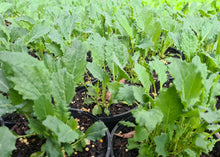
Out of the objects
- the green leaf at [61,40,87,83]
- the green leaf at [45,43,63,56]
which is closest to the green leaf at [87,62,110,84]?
the green leaf at [61,40,87,83]

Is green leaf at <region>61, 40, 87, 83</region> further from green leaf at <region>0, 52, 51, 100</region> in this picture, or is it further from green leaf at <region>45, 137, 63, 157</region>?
green leaf at <region>45, 137, 63, 157</region>

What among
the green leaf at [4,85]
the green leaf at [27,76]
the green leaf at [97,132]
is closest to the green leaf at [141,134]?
the green leaf at [97,132]

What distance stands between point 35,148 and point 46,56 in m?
0.38

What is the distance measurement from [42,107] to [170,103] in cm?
40

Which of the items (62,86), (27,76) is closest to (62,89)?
(62,86)

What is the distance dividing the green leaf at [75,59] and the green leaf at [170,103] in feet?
1.04

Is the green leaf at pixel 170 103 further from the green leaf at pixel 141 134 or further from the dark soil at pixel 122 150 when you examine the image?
the dark soil at pixel 122 150

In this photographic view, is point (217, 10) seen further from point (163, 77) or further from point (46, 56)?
point (46, 56)

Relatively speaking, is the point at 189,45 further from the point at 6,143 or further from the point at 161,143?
the point at 6,143

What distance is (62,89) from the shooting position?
690 millimetres

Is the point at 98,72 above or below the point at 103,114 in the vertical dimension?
above

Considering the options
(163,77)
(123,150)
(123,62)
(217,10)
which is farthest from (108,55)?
(217,10)

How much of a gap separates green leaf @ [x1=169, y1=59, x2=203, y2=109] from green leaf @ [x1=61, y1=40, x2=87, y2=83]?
1.13 ft

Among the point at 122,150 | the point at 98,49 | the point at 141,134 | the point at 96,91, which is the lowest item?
the point at 122,150
